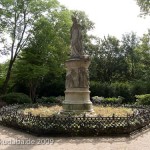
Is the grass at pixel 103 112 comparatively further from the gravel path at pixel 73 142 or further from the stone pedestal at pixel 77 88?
the gravel path at pixel 73 142

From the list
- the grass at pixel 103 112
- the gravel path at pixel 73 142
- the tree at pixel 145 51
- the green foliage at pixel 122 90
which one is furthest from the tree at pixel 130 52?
the gravel path at pixel 73 142

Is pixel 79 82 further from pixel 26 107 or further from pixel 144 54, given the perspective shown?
pixel 144 54

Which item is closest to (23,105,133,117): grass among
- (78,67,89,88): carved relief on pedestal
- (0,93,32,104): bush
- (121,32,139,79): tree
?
(78,67,89,88): carved relief on pedestal

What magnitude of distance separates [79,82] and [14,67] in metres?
18.2

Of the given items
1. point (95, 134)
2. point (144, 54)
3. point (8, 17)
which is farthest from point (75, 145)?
point (144, 54)

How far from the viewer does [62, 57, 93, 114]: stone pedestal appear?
49.6ft

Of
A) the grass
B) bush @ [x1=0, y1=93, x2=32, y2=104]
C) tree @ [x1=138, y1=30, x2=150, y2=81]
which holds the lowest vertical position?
the grass

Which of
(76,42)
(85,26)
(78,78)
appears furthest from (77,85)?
(85,26)

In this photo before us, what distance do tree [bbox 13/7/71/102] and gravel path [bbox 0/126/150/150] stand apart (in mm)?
18153

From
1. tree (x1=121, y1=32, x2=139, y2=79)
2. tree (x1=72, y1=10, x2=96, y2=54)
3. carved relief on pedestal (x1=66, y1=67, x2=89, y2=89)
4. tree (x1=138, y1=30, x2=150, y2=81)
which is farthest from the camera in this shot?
tree (x1=121, y1=32, x2=139, y2=79)

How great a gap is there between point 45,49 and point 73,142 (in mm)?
20979

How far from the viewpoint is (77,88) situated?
1535 centimetres

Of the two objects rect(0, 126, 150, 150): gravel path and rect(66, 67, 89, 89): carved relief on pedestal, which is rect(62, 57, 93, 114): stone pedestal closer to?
rect(66, 67, 89, 89): carved relief on pedestal

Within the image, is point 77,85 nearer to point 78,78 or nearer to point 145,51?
point 78,78
